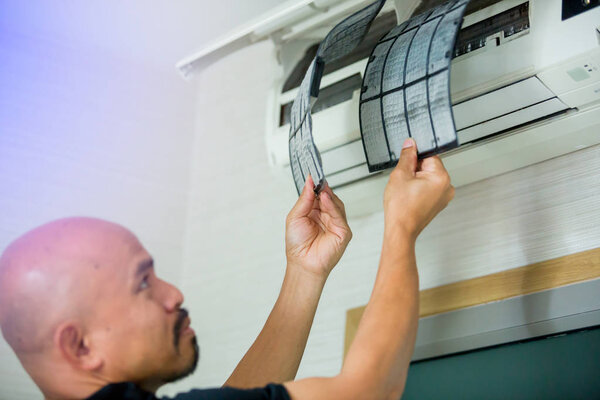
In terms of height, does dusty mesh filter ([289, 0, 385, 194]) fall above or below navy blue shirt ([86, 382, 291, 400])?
above

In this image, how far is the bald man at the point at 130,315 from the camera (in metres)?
0.93

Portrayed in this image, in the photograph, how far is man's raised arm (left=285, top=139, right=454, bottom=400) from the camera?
0.91 m

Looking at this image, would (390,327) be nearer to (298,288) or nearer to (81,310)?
(298,288)

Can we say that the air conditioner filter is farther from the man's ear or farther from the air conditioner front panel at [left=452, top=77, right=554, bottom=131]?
the man's ear

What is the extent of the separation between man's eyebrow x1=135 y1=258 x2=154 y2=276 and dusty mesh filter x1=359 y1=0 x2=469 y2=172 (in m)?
0.50

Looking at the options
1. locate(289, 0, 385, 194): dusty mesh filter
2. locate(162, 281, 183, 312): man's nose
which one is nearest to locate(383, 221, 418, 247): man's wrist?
locate(289, 0, 385, 194): dusty mesh filter

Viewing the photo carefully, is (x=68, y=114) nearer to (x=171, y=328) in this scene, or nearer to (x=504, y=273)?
(x=171, y=328)

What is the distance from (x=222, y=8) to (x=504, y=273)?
4.38ft

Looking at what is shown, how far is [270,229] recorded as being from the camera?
2.03 metres

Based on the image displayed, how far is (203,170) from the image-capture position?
2412 mm

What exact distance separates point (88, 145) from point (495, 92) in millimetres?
1434

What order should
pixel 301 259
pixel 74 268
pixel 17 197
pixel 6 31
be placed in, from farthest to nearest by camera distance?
pixel 6 31 → pixel 17 197 → pixel 301 259 → pixel 74 268

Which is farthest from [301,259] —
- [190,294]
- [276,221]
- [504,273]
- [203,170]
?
[203,170]

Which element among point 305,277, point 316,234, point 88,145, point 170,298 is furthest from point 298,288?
point 88,145
